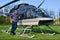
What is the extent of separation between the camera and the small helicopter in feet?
36.4

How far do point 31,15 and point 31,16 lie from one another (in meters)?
0.06

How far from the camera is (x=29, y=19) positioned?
452 inches

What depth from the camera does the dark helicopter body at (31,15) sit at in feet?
36.5

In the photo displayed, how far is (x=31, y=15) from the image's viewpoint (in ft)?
37.6

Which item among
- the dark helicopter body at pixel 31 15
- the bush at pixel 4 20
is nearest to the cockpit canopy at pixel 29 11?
the dark helicopter body at pixel 31 15

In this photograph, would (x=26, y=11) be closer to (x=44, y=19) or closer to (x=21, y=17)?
(x=21, y=17)

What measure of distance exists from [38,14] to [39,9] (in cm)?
42

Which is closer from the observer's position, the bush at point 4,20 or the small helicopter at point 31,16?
the small helicopter at point 31,16

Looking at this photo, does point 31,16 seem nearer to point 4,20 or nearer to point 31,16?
point 31,16

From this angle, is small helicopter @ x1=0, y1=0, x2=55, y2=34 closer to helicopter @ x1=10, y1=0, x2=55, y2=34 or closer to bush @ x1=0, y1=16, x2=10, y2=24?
helicopter @ x1=10, y1=0, x2=55, y2=34

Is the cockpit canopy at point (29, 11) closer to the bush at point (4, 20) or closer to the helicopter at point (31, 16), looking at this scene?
the helicopter at point (31, 16)

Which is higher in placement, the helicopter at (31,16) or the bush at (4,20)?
the helicopter at (31,16)

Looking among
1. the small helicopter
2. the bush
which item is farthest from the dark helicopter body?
the bush

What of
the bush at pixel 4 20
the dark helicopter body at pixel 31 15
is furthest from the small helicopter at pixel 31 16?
the bush at pixel 4 20
